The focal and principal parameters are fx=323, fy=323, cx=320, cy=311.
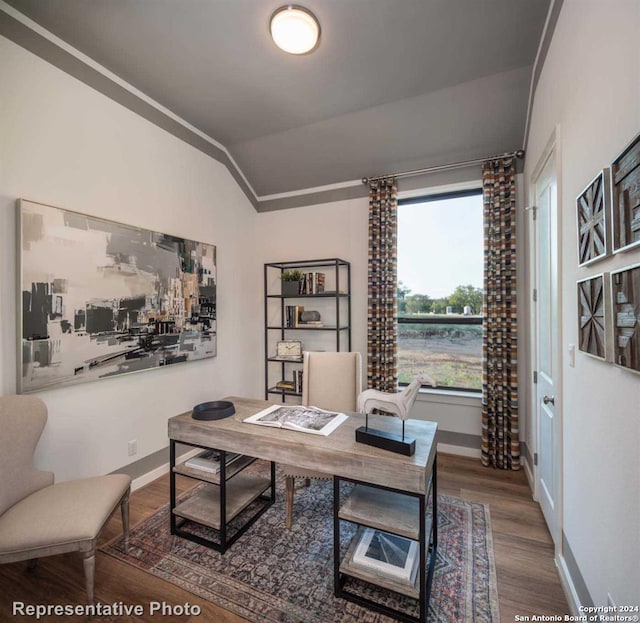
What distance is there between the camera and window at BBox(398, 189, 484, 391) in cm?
314

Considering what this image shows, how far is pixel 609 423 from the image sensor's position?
114cm

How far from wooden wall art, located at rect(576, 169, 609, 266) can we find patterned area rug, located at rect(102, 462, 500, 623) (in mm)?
1657

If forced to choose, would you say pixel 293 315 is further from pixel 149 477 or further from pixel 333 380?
pixel 149 477

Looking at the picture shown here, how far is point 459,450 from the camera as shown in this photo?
3119 millimetres

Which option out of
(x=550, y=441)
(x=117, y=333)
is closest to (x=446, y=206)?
(x=550, y=441)

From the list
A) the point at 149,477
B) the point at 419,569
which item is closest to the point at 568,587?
the point at 419,569

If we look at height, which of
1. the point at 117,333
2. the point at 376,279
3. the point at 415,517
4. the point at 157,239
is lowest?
the point at 415,517

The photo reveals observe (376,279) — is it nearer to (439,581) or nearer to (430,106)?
(430,106)

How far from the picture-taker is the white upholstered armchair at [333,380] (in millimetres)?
2453

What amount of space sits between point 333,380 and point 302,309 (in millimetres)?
1336

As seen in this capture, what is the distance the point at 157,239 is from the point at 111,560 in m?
2.15

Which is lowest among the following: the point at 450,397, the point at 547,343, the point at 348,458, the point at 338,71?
the point at 450,397

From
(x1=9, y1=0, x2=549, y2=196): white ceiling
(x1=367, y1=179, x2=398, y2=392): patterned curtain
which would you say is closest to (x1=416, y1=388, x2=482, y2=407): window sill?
(x1=367, y1=179, x2=398, y2=392): patterned curtain

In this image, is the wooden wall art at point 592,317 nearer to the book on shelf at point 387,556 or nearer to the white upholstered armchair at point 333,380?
the book on shelf at point 387,556
